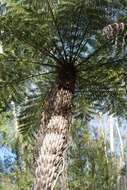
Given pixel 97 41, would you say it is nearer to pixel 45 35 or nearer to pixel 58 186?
pixel 45 35

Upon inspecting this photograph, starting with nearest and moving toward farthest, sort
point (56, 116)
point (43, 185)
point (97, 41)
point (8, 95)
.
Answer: point (43, 185) → point (56, 116) → point (97, 41) → point (8, 95)

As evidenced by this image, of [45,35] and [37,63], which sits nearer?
[45,35]

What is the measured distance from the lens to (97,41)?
643 cm

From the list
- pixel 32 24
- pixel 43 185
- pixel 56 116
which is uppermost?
pixel 32 24

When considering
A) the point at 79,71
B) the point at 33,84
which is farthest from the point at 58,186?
the point at 79,71

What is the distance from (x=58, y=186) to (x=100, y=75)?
24.8ft

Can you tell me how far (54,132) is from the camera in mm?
5848

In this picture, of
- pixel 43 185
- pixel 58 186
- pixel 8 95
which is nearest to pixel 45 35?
pixel 8 95

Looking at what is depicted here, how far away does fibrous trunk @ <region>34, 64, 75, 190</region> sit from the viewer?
562cm

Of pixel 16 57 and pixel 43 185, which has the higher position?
pixel 16 57

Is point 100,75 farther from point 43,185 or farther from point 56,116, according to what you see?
point 43,185

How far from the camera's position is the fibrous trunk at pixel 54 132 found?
5.62m

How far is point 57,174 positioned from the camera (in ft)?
18.6

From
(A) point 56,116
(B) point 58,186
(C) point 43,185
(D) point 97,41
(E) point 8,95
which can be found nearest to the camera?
(C) point 43,185
